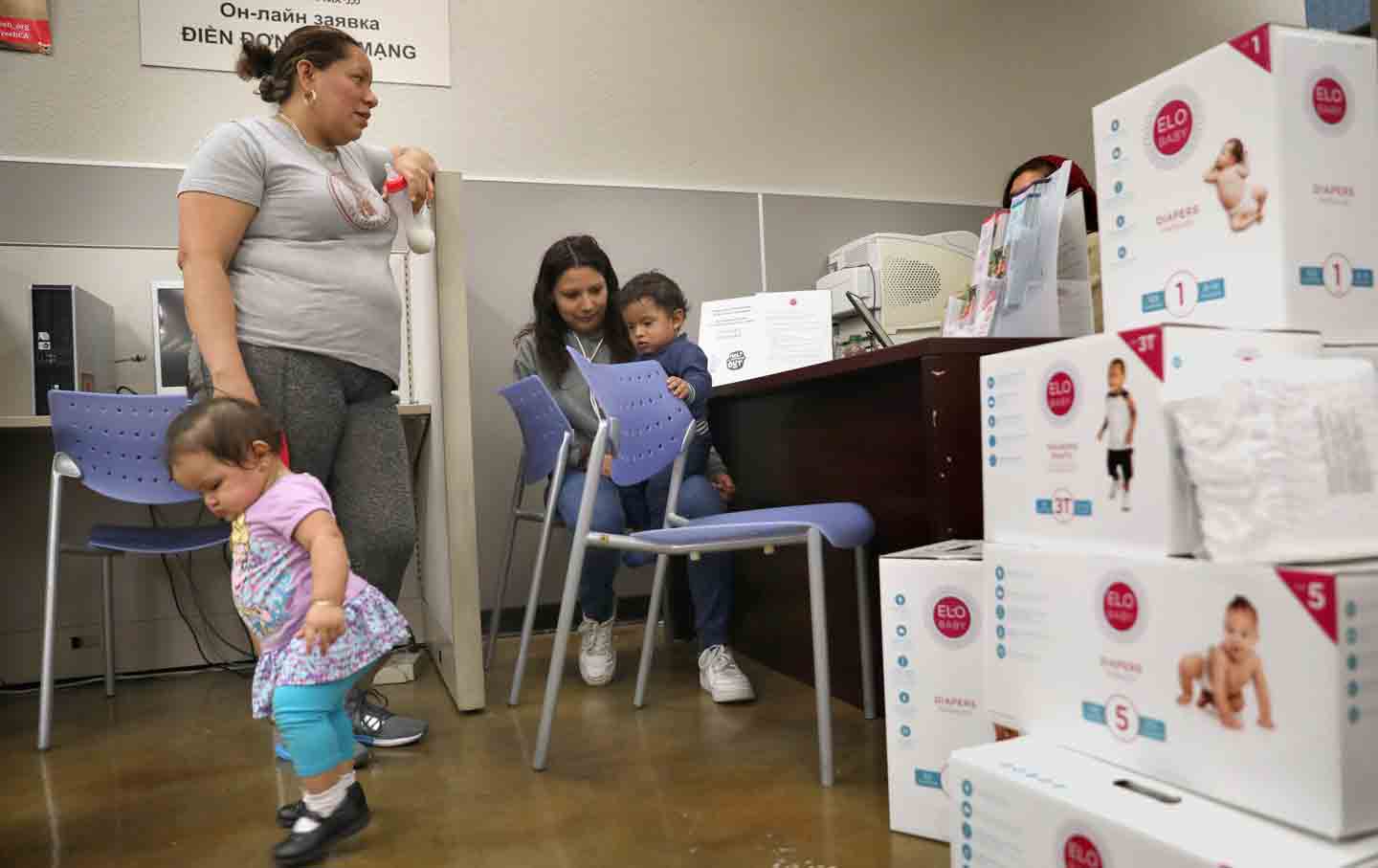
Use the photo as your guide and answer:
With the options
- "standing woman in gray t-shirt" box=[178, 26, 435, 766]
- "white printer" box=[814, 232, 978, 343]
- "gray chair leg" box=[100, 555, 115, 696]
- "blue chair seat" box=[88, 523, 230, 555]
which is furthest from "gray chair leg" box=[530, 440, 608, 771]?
"white printer" box=[814, 232, 978, 343]

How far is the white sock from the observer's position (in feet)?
4.52

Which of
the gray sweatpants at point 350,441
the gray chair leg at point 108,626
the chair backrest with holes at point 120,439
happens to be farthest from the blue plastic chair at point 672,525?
the gray chair leg at point 108,626

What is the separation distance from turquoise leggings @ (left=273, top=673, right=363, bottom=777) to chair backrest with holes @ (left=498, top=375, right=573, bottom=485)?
3.29 ft

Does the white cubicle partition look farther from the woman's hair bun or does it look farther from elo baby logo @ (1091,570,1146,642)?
elo baby logo @ (1091,570,1146,642)

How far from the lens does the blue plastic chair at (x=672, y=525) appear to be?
1.56 meters

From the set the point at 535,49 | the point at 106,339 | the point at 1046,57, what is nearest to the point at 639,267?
the point at 535,49

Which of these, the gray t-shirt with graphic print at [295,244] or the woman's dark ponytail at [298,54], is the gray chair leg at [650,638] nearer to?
the gray t-shirt with graphic print at [295,244]

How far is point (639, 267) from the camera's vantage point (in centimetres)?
337

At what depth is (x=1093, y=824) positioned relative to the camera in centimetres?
89

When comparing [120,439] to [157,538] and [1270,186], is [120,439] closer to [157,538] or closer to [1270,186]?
[157,538]

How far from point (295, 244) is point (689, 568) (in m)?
1.17

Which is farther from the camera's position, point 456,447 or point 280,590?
point 456,447

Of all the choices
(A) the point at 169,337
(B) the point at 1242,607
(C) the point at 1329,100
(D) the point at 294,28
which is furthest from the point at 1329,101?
(D) the point at 294,28

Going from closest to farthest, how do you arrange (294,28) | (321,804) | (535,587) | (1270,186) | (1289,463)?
(1289,463)
(1270,186)
(321,804)
(535,587)
(294,28)
